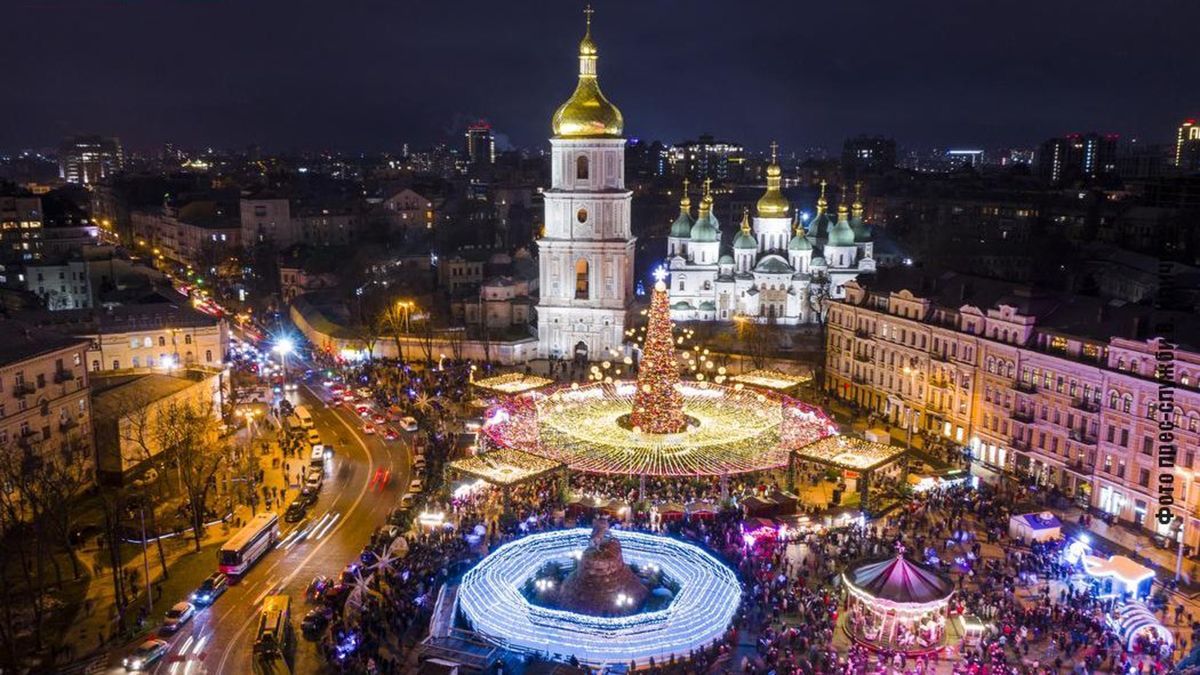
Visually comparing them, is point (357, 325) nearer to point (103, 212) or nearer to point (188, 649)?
point (188, 649)

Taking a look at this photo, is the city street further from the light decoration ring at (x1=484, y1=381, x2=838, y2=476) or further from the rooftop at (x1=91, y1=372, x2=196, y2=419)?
the rooftop at (x1=91, y1=372, x2=196, y2=419)

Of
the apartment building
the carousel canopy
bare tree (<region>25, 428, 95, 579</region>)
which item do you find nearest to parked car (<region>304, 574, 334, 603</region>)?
bare tree (<region>25, 428, 95, 579</region>)

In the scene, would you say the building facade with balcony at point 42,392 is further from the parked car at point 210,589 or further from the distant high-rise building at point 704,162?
the distant high-rise building at point 704,162

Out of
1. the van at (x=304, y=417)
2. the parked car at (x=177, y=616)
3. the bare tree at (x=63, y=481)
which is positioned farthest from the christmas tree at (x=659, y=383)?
the bare tree at (x=63, y=481)

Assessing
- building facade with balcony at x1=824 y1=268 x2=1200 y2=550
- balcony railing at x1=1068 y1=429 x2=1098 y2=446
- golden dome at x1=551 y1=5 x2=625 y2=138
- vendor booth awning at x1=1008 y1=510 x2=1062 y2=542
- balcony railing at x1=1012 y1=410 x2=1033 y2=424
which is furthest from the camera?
golden dome at x1=551 y1=5 x2=625 y2=138

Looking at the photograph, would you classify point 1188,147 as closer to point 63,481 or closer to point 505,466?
point 505,466
